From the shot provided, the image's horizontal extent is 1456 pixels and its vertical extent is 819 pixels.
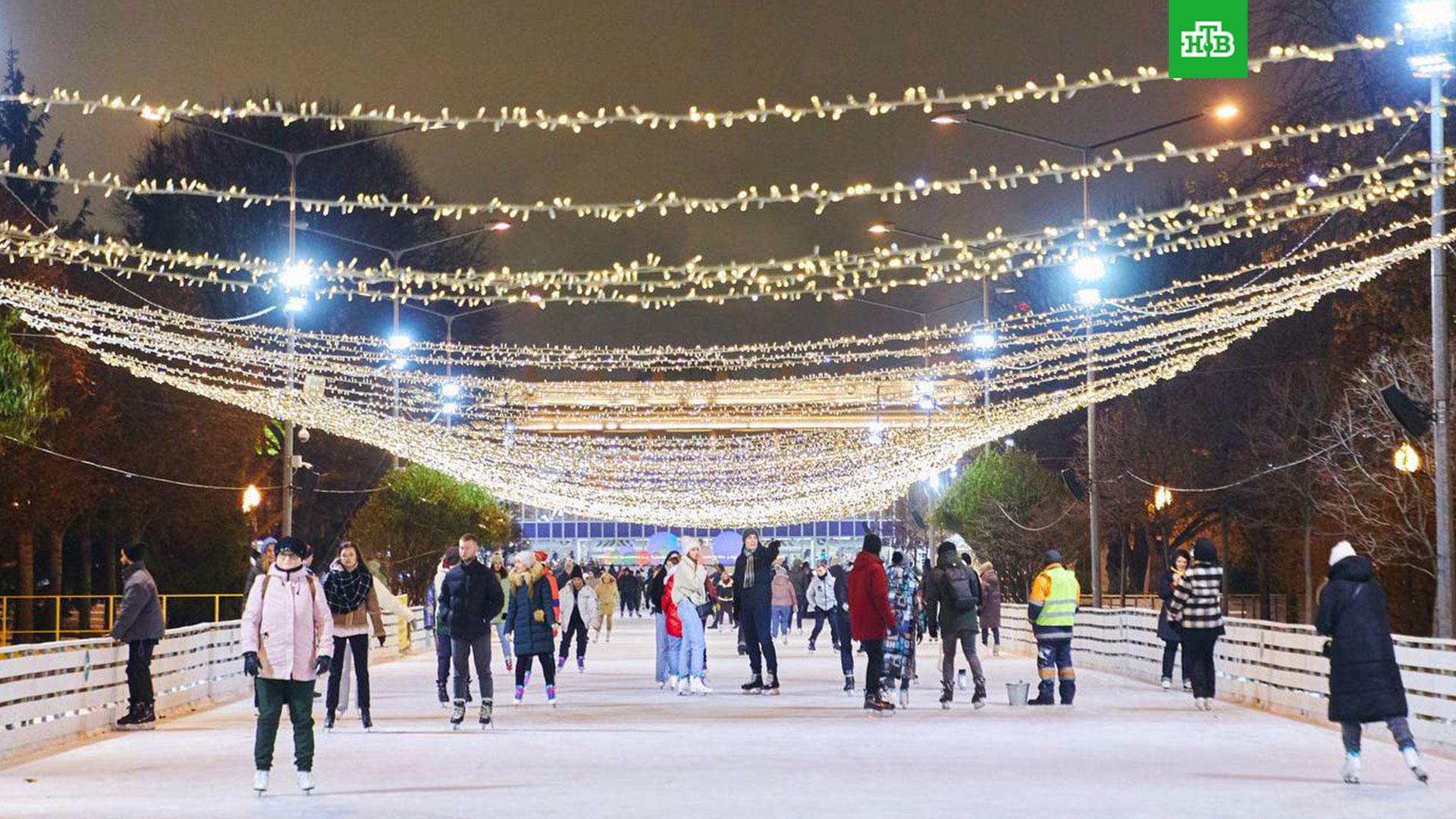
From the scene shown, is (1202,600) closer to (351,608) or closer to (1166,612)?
(1166,612)

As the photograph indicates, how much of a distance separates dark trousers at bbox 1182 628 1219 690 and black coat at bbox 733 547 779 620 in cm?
480

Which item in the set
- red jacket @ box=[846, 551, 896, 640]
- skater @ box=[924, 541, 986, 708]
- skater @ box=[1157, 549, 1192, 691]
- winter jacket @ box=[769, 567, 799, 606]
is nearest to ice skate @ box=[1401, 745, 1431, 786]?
red jacket @ box=[846, 551, 896, 640]

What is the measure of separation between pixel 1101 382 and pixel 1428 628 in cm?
845

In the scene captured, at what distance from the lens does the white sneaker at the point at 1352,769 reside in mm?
14391

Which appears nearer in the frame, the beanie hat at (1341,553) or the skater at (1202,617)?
the beanie hat at (1341,553)

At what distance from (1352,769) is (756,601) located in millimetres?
11052

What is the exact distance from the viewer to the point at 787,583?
4475 cm

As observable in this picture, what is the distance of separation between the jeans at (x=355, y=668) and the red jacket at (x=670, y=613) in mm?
5607

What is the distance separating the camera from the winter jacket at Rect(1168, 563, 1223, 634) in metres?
21.9

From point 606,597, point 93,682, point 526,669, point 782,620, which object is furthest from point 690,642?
point 606,597

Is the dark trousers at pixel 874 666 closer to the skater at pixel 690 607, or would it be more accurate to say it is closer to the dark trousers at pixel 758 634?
the dark trousers at pixel 758 634

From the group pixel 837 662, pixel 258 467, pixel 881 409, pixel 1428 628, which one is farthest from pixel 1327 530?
pixel 881 409

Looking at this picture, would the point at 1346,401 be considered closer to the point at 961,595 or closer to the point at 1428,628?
the point at 1428,628

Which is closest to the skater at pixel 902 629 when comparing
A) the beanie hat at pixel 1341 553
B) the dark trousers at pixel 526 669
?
the dark trousers at pixel 526 669
